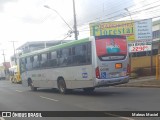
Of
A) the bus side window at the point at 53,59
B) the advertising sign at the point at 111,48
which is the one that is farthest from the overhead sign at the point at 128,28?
the advertising sign at the point at 111,48

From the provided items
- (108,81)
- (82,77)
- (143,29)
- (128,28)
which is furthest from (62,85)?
(128,28)

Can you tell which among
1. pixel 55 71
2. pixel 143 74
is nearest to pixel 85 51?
pixel 55 71

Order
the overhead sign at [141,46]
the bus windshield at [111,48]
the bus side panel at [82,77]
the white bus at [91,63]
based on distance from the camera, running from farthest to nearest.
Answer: the overhead sign at [141,46] → the bus side panel at [82,77] → the bus windshield at [111,48] → the white bus at [91,63]

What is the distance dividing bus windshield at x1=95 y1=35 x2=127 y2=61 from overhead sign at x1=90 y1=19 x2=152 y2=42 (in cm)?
1621

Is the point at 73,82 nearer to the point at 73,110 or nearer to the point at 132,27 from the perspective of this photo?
the point at 73,110

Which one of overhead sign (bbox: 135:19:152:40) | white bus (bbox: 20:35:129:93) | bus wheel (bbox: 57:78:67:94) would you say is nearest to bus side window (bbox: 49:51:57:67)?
white bus (bbox: 20:35:129:93)

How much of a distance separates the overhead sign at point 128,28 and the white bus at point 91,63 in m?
15.4

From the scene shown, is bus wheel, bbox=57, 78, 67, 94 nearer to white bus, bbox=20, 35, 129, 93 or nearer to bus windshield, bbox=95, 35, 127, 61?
white bus, bbox=20, 35, 129, 93

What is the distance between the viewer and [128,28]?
36.0 m

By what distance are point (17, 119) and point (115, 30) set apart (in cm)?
2674

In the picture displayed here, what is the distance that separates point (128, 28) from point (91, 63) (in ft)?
65.2

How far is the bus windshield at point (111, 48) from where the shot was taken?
1709 cm

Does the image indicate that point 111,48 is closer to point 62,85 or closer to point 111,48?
point 111,48

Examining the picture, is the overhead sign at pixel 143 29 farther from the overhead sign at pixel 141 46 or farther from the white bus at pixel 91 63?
the white bus at pixel 91 63
